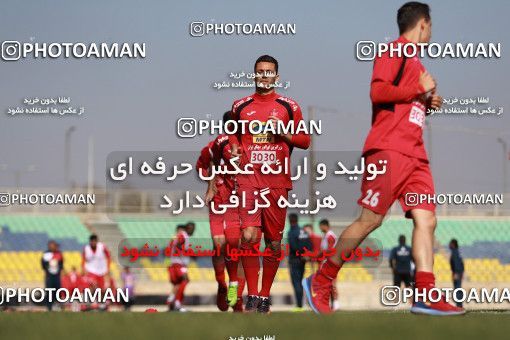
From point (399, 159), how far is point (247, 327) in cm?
243

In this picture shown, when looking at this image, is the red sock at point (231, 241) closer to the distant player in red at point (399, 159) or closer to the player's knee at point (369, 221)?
the distant player in red at point (399, 159)

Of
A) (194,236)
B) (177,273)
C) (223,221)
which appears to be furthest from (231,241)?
(194,236)

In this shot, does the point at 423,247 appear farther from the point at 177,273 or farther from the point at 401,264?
the point at 401,264

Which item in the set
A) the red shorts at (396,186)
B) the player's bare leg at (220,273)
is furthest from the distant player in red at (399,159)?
the player's bare leg at (220,273)

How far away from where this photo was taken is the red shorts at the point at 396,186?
7.99m

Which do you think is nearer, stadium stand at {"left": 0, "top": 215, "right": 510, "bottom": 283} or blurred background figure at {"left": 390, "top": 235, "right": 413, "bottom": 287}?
blurred background figure at {"left": 390, "top": 235, "right": 413, "bottom": 287}

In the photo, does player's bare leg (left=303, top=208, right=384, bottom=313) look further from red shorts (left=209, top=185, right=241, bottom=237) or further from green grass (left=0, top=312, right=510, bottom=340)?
red shorts (left=209, top=185, right=241, bottom=237)

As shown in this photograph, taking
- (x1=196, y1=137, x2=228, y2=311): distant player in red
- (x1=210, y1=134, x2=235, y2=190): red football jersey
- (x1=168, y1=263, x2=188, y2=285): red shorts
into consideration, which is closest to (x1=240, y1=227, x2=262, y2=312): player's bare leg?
(x1=210, y1=134, x2=235, y2=190): red football jersey

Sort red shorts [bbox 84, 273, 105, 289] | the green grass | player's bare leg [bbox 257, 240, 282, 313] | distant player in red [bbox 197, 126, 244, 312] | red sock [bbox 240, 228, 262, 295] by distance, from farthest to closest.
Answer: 1. red shorts [bbox 84, 273, 105, 289]
2. distant player in red [bbox 197, 126, 244, 312]
3. player's bare leg [bbox 257, 240, 282, 313]
4. red sock [bbox 240, 228, 262, 295]
5. the green grass

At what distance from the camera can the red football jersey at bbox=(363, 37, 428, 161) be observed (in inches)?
318

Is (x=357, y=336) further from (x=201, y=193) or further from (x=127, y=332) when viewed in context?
(x=201, y=193)

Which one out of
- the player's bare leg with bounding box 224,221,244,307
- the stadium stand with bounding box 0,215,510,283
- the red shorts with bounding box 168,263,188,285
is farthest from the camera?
the stadium stand with bounding box 0,215,510,283

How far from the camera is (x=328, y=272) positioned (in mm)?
8344

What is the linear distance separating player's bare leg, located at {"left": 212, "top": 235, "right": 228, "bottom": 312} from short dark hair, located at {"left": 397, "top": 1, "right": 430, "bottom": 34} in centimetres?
524
